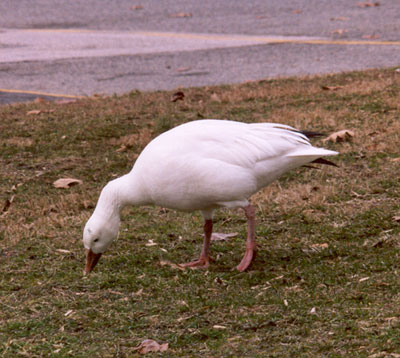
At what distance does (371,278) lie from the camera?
14.5 feet

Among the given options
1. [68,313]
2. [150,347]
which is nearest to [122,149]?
[68,313]

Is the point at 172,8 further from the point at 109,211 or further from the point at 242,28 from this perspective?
the point at 109,211

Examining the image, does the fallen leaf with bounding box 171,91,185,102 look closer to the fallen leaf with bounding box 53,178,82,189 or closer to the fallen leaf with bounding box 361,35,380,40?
the fallen leaf with bounding box 53,178,82,189

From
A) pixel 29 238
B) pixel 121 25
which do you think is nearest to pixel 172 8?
pixel 121 25

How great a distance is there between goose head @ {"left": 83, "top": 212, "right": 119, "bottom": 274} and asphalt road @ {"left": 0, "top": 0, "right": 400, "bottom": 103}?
592cm

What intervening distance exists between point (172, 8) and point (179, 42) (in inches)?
182

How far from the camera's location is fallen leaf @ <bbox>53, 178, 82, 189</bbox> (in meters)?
6.68

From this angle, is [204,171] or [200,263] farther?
[200,263]

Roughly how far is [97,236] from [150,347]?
3.73ft

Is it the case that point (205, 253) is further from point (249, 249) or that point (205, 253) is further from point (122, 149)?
point (122, 149)

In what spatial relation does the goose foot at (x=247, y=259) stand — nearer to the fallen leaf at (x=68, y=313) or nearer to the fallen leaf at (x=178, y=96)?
the fallen leaf at (x=68, y=313)

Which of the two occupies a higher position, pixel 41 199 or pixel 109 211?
pixel 109 211

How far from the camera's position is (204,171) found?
4.57 metres

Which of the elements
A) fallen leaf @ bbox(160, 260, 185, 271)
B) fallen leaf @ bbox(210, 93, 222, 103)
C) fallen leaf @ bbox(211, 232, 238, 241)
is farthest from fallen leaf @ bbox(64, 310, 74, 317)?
fallen leaf @ bbox(210, 93, 222, 103)
